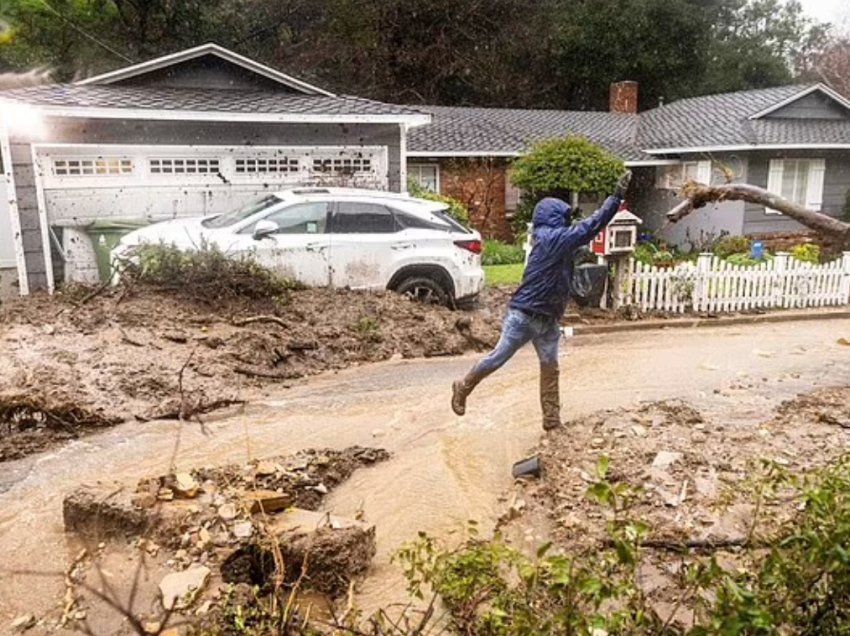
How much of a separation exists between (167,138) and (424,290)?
5277mm

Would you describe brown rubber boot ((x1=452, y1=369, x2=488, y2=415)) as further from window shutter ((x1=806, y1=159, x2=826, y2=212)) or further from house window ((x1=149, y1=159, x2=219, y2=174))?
window shutter ((x1=806, y1=159, x2=826, y2=212))

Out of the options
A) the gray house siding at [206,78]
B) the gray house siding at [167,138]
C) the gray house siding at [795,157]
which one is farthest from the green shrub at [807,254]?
the gray house siding at [206,78]

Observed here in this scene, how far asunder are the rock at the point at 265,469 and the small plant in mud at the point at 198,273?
14.2 feet

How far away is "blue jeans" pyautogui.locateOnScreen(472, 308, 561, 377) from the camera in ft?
19.1

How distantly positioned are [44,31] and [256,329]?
2073cm

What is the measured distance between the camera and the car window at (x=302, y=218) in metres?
9.85

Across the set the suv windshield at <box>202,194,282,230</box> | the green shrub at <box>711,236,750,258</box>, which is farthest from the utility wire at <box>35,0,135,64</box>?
the green shrub at <box>711,236,750,258</box>

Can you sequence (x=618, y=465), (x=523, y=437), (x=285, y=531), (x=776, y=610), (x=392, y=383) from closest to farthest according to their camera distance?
1. (x=776, y=610)
2. (x=285, y=531)
3. (x=618, y=465)
4. (x=523, y=437)
5. (x=392, y=383)

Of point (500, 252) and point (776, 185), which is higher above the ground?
point (776, 185)

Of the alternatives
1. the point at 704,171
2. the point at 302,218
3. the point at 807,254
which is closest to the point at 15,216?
the point at 302,218

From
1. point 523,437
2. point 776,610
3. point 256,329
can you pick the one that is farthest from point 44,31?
point 776,610

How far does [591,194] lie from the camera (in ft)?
60.1

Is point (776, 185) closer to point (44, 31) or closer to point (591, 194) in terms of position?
point (591, 194)

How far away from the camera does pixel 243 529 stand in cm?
423
